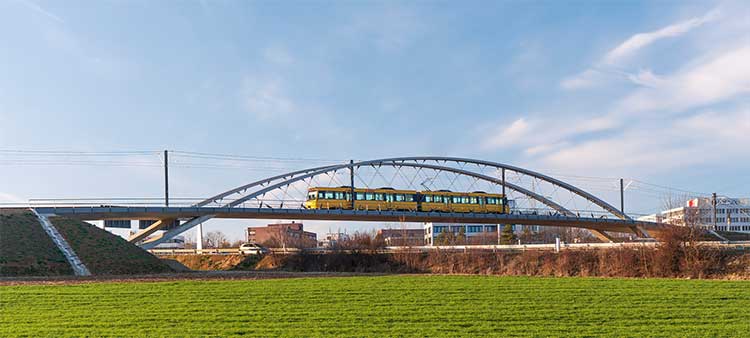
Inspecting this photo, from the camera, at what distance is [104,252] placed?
4091 cm

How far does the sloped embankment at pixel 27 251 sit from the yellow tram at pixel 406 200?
26447 mm

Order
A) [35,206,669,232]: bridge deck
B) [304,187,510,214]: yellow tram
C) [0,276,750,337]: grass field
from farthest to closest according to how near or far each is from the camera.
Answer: [304,187,510,214]: yellow tram → [35,206,669,232]: bridge deck → [0,276,750,337]: grass field

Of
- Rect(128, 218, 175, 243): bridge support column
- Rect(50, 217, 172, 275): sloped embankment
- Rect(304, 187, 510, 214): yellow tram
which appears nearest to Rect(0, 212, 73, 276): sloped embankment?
Rect(50, 217, 172, 275): sloped embankment

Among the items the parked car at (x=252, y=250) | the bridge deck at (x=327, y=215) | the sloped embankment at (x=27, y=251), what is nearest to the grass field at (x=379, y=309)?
the sloped embankment at (x=27, y=251)

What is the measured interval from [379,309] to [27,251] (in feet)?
92.7

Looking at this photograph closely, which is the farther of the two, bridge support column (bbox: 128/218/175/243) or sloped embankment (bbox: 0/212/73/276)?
bridge support column (bbox: 128/218/175/243)

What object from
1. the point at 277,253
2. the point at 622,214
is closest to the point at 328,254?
the point at 277,253

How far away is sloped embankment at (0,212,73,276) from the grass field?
10.4m

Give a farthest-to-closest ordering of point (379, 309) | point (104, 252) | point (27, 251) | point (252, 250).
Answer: point (252, 250) → point (104, 252) → point (27, 251) → point (379, 309)

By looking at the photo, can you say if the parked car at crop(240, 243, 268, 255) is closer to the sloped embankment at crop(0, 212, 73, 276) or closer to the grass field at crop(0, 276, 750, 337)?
the sloped embankment at crop(0, 212, 73, 276)

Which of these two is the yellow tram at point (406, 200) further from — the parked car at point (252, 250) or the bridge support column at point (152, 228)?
the bridge support column at point (152, 228)

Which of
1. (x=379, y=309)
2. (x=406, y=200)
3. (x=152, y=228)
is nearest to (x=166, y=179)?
(x=152, y=228)

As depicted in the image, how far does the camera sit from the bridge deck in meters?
51.1

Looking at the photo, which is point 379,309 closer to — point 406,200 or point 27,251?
point 27,251
